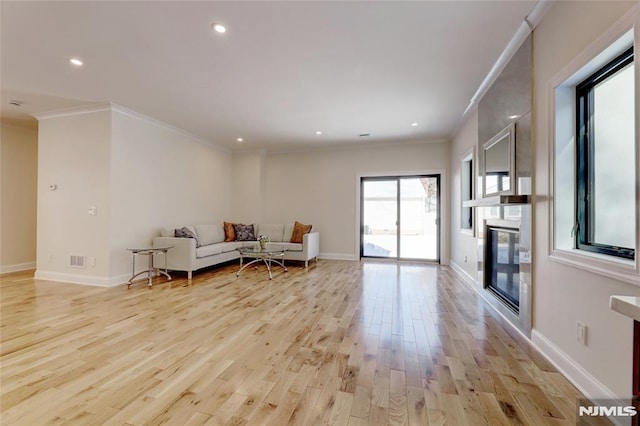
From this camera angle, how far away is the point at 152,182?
4895 millimetres

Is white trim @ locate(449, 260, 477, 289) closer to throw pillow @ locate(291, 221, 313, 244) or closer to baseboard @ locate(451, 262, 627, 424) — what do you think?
baseboard @ locate(451, 262, 627, 424)

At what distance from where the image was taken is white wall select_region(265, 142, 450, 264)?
20.2ft

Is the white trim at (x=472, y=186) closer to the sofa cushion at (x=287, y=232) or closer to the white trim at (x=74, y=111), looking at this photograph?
the sofa cushion at (x=287, y=232)

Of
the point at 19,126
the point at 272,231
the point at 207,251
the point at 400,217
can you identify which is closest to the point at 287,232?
the point at 272,231

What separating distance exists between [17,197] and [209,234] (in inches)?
145

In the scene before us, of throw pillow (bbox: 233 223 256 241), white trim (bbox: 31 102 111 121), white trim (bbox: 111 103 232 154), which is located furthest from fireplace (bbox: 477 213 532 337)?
white trim (bbox: 31 102 111 121)

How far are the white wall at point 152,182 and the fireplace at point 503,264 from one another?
5.45m

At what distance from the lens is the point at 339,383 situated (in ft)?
5.82

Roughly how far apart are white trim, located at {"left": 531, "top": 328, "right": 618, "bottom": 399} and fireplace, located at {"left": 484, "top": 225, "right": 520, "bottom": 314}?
534 mm

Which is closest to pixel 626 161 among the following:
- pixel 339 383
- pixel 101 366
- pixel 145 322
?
pixel 339 383

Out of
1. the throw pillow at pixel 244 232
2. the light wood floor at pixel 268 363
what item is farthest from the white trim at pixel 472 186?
the throw pillow at pixel 244 232

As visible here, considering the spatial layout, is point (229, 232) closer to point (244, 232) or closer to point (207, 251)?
point (244, 232)

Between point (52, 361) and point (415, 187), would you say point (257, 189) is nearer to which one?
point (415, 187)

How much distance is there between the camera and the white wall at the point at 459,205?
13.9ft
